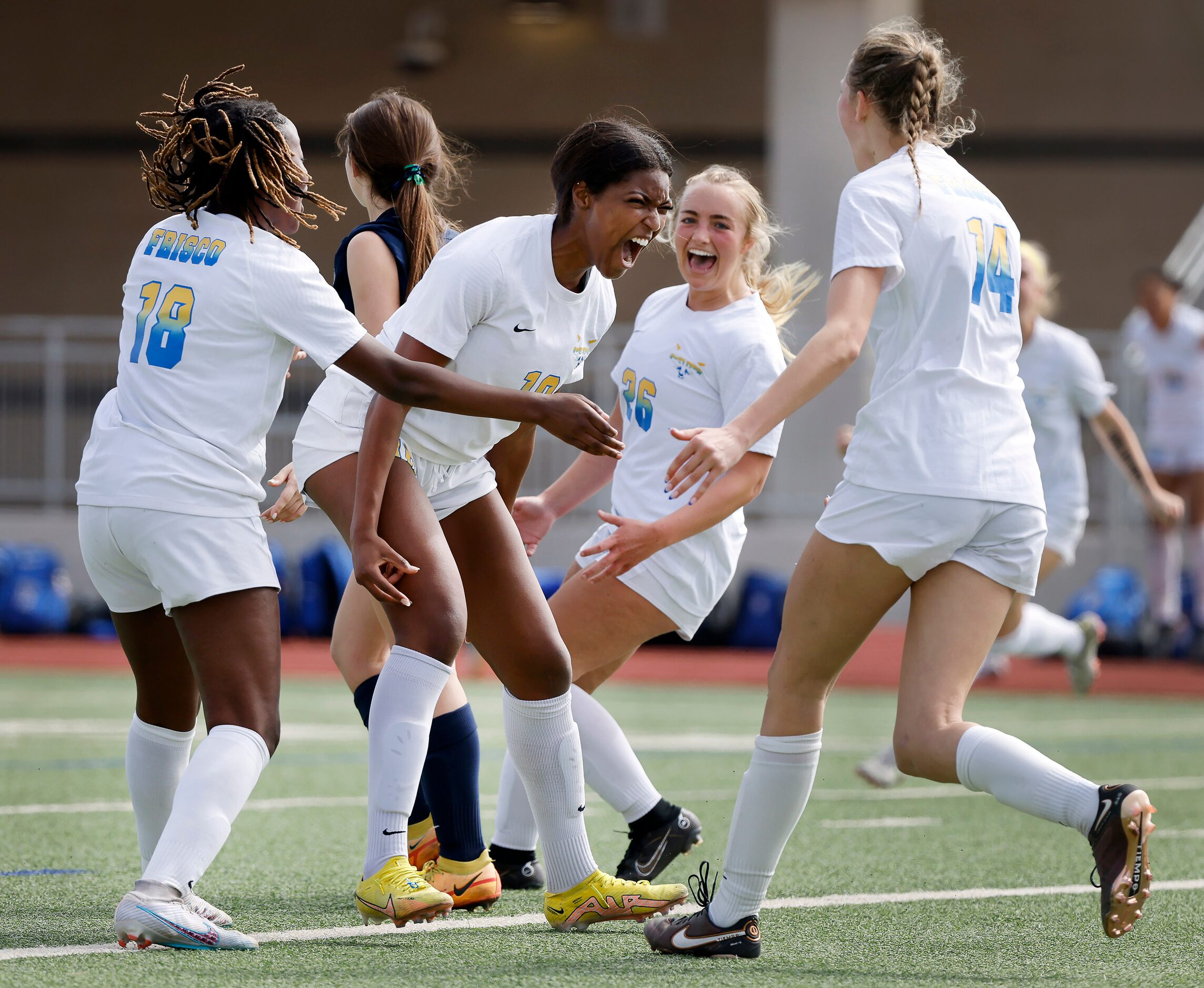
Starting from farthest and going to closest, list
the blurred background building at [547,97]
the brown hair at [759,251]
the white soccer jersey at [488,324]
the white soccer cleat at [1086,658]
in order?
1. the blurred background building at [547,97]
2. the white soccer cleat at [1086,658]
3. the brown hair at [759,251]
4. the white soccer jersey at [488,324]

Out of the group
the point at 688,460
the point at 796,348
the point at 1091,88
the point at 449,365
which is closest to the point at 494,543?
the point at 449,365

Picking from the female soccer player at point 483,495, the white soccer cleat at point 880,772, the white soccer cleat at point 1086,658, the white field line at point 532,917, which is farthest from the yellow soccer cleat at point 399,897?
the white soccer cleat at point 1086,658

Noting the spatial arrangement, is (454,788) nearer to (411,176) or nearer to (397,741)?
(397,741)

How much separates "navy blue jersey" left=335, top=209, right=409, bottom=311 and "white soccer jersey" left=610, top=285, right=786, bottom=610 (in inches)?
28.7

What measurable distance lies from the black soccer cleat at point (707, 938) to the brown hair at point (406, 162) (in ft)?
5.57

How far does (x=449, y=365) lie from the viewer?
3713 mm

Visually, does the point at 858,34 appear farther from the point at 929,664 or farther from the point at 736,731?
the point at 929,664

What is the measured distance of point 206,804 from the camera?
3.32m

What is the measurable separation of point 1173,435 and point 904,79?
378 inches

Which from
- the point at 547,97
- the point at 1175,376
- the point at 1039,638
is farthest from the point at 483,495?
the point at 547,97

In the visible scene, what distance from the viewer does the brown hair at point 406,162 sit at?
4105mm

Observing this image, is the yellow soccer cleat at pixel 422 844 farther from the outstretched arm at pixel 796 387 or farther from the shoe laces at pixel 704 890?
the outstretched arm at pixel 796 387

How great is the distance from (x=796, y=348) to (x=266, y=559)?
10.7 meters

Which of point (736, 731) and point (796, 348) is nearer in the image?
point (736, 731)
